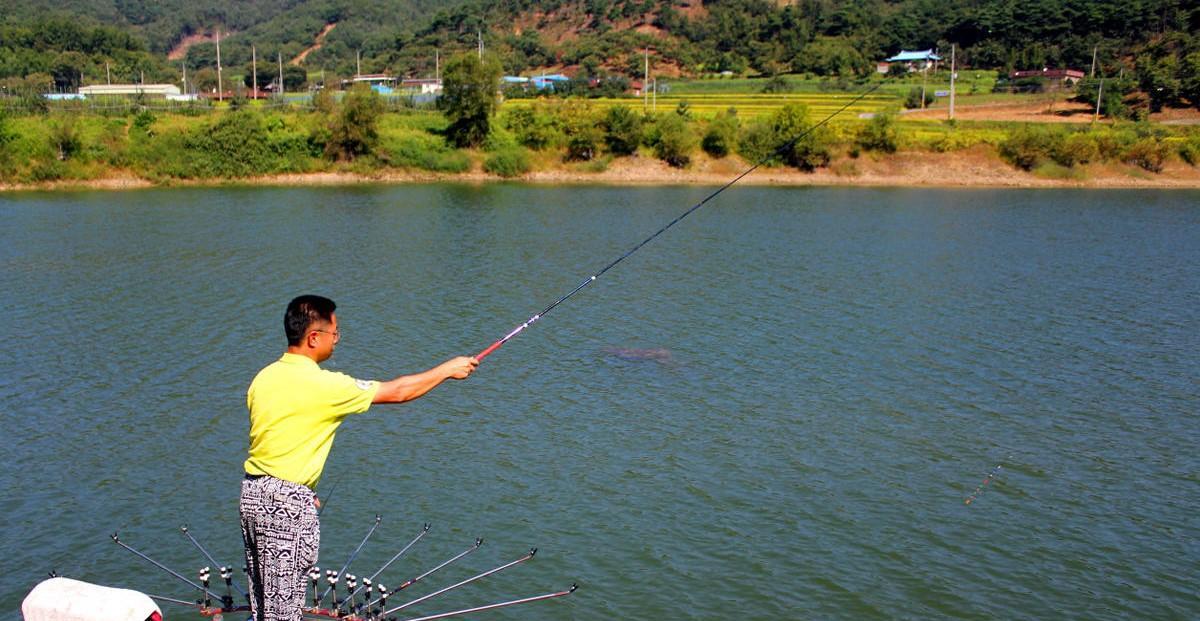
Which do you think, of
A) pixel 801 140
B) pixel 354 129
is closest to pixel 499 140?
pixel 354 129

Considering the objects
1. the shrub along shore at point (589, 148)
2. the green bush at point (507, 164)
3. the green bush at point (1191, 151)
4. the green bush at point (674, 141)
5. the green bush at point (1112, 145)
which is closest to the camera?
the shrub along shore at point (589, 148)

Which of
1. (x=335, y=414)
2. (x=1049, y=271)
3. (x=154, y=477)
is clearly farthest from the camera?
(x=1049, y=271)

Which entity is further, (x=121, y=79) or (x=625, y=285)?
(x=121, y=79)

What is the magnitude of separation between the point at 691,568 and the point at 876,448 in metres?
4.40

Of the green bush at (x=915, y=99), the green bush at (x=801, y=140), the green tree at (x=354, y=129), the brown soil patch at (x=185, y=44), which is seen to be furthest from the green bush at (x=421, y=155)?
the brown soil patch at (x=185, y=44)

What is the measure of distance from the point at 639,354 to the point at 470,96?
41.9 meters

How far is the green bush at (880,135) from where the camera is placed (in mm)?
57250

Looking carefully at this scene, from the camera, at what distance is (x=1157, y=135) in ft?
194

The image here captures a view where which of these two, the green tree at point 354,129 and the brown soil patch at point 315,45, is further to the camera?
the brown soil patch at point 315,45

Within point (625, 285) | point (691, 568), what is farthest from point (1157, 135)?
Answer: point (691, 568)

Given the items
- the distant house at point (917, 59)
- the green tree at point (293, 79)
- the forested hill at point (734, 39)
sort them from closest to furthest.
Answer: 1. the forested hill at point (734, 39)
2. the distant house at point (917, 59)
3. the green tree at point (293, 79)

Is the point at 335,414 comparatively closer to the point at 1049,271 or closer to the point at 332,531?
the point at 332,531

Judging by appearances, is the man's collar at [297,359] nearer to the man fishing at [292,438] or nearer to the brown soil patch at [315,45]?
the man fishing at [292,438]

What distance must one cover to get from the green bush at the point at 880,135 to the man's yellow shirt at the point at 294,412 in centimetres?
5538
